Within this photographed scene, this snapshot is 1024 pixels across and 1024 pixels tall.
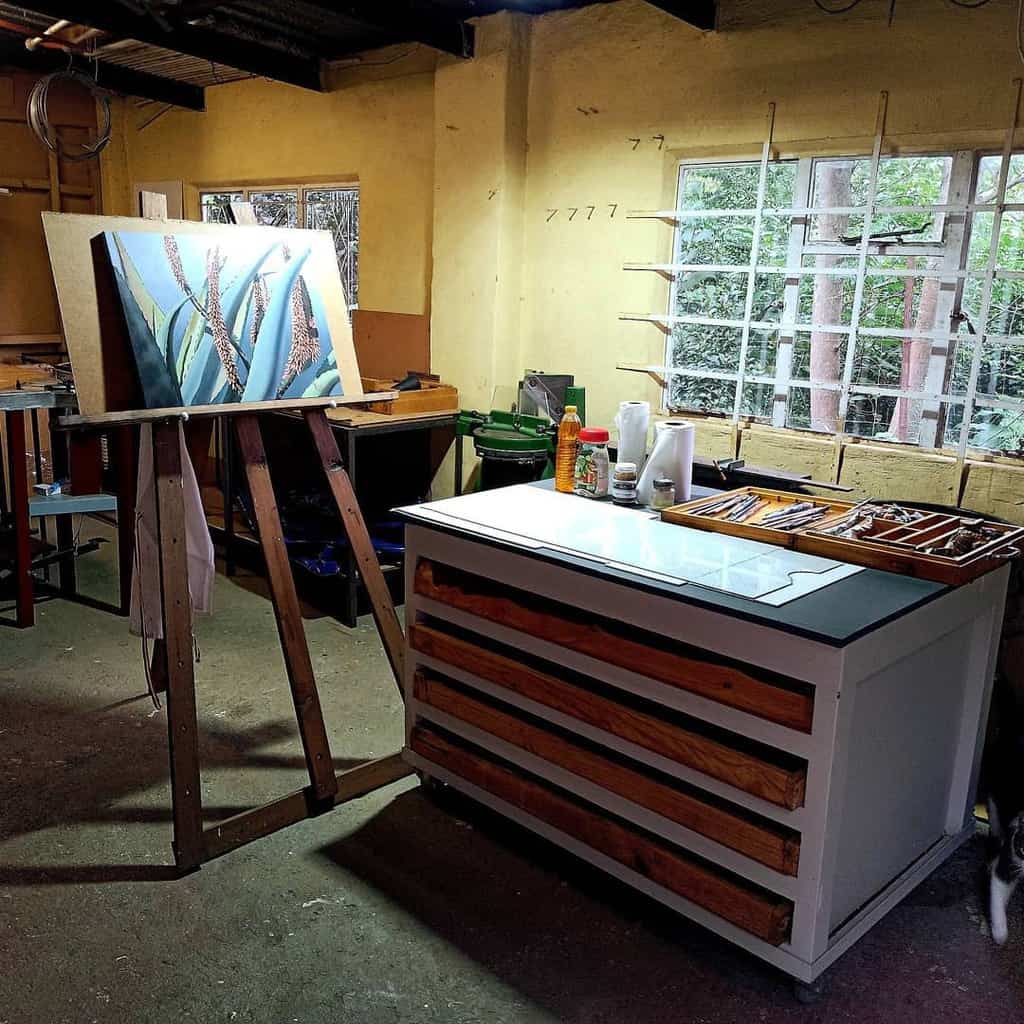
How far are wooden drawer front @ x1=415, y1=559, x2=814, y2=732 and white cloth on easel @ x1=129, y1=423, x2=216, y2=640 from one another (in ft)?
2.25

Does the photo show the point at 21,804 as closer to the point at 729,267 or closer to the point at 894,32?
the point at 729,267

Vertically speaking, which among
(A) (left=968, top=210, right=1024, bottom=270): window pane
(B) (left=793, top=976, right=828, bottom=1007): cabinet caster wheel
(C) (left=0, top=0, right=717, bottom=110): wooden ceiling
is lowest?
(B) (left=793, top=976, right=828, bottom=1007): cabinet caster wheel

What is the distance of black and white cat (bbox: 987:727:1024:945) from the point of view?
2213mm

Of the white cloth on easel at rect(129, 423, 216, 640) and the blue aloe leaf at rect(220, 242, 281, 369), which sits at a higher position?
the blue aloe leaf at rect(220, 242, 281, 369)

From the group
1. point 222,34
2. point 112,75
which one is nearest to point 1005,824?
point 222,34

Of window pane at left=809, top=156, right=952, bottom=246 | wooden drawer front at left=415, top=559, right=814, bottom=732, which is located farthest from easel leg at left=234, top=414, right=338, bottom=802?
window pane at left=809, top=156, right=952, bottom=246

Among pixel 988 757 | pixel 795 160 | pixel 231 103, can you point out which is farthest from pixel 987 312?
pixel 231 103

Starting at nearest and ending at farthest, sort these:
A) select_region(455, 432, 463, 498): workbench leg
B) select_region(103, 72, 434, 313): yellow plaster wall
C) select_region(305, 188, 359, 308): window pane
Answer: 1. select_region(455, 432, 463, 498): workbench leg
2. select_region(103, 72, 434, 313): yellow plaster wall
3. select_region(305, 188, 359, 308): window pane

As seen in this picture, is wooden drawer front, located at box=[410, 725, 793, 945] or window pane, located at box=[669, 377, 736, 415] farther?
window pane, located at box=[669, 377, 736, 415]

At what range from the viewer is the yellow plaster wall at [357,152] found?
4637 millimetres

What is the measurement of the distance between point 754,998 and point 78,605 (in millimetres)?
3285

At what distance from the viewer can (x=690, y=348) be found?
3850mm

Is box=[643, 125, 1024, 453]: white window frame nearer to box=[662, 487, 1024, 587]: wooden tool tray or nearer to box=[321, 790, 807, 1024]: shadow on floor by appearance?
box=[662, 487, 1024, 587]: wooden tool tray

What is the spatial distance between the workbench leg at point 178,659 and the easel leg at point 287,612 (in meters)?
0.22
